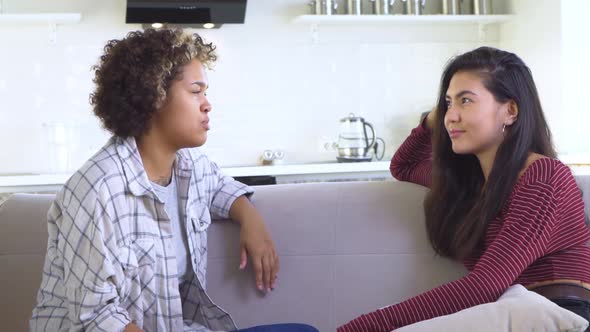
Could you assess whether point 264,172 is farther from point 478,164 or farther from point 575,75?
point 478,164

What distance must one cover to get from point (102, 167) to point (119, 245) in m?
0.17

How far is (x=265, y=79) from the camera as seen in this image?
492 cm

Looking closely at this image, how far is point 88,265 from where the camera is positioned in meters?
1.57

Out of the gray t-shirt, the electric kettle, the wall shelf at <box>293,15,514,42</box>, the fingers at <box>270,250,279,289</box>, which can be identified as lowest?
the fingers at <box>270,250,279,289</box>

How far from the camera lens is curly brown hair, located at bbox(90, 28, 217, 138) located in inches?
68.9

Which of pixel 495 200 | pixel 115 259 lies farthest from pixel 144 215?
pixel 495 200

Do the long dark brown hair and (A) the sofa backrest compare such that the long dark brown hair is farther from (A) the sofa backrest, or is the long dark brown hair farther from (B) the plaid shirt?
(B) the plaid shirt

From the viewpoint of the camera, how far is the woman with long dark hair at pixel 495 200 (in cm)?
160

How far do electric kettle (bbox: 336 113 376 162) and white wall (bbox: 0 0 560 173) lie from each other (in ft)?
0.39

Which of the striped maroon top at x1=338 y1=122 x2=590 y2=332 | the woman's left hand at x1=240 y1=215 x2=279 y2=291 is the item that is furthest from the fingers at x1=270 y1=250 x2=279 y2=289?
the striped maroon top at x1=338 y1=122 x2=590 y2=332

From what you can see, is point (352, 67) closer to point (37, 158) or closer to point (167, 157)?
point (37, 158)

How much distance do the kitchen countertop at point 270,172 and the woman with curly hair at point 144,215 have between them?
8.00ft

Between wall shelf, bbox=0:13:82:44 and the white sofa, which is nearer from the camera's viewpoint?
the white sofa

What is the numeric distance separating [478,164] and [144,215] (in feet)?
2.80
